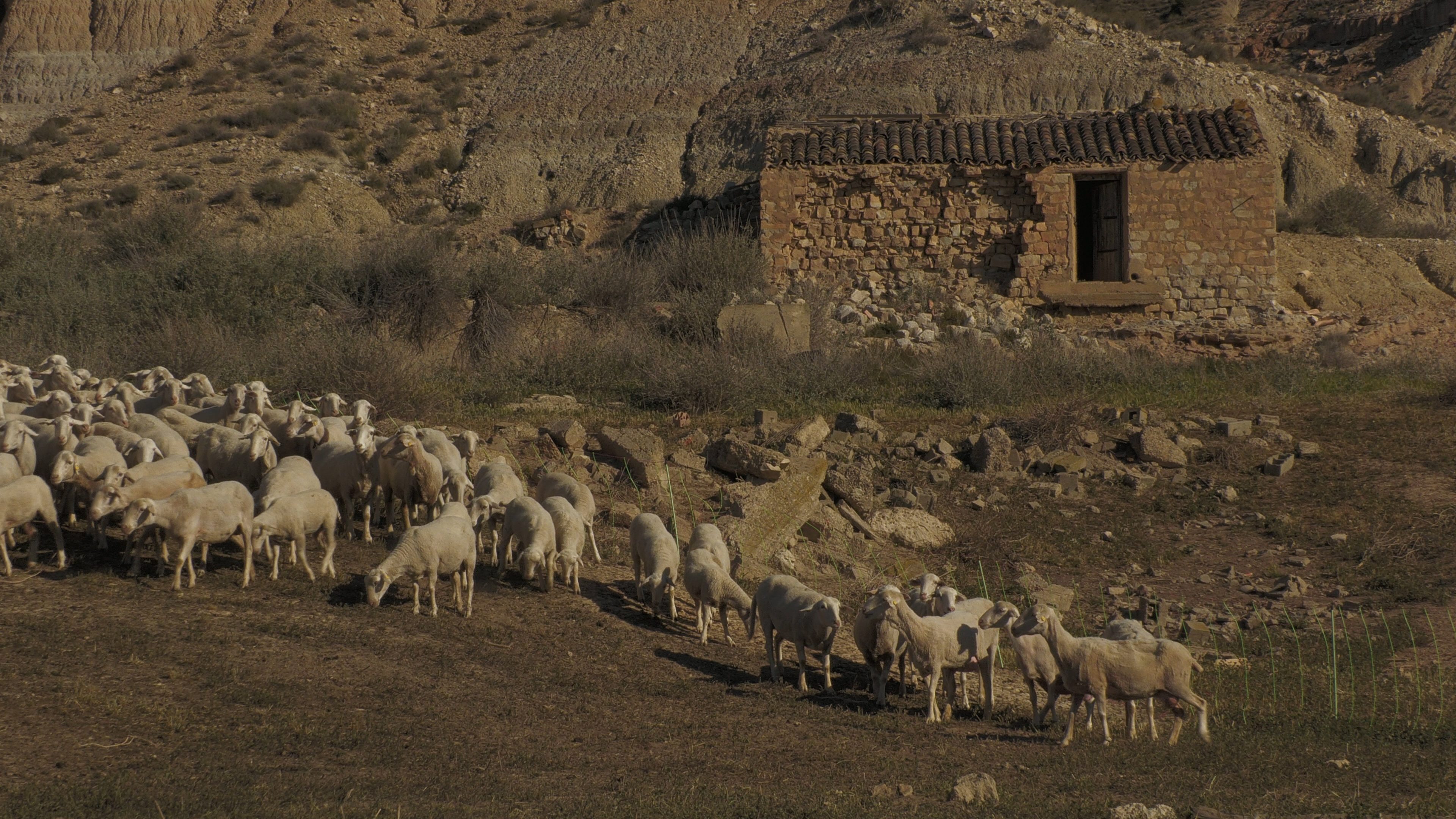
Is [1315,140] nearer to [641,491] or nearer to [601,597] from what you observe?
[641,491]

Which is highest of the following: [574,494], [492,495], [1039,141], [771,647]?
[1039,141]

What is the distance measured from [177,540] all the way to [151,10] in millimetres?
43323

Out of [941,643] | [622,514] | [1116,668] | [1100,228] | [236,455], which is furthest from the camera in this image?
[1100,228]

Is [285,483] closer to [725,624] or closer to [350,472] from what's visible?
[350,472]

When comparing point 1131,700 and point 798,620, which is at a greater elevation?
point 798,620

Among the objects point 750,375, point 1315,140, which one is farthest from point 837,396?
point 1315,140

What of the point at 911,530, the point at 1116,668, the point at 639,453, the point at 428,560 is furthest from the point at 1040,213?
the point at 428,560

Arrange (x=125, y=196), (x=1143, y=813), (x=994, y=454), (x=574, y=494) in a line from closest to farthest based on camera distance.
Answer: (x=1143, y=813) → (x=574, y=494) → (x=994, y=454) → (x=125, y=196)

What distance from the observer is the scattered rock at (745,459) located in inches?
503

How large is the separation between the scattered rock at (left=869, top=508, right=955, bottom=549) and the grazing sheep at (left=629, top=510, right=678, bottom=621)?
3.22m

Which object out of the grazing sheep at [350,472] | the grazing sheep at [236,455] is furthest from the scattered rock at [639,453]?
the grazing sheep at [236,455]

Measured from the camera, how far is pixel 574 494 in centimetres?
1052

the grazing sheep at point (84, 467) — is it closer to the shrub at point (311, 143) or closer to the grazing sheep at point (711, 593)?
the grazing sheep at point (711, 593)

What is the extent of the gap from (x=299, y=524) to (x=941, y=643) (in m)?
4.35
